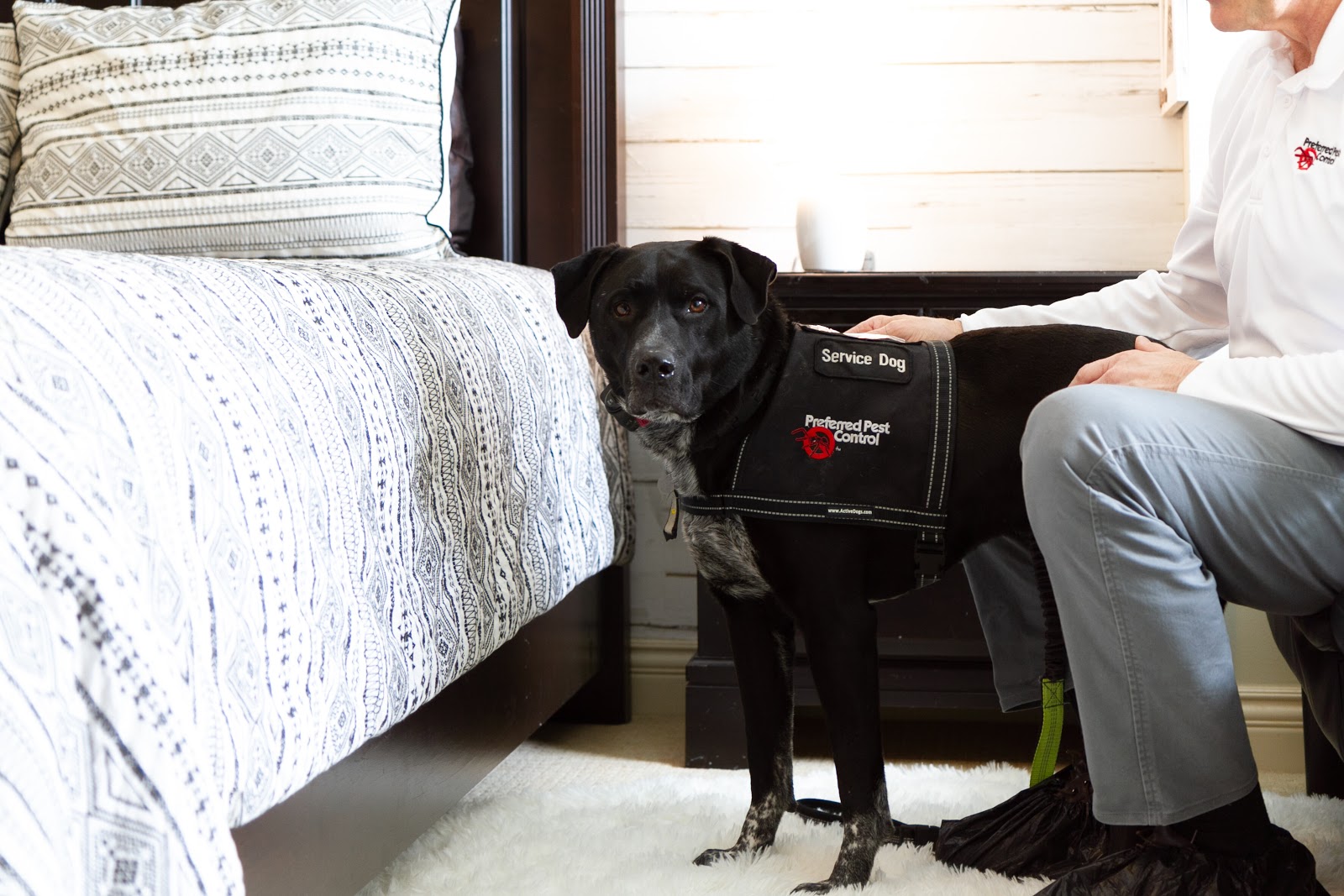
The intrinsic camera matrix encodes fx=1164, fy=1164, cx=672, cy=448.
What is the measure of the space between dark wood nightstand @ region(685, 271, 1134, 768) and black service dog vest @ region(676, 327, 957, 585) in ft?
1.94

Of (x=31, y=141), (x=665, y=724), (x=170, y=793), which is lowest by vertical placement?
(x=665, y=724)

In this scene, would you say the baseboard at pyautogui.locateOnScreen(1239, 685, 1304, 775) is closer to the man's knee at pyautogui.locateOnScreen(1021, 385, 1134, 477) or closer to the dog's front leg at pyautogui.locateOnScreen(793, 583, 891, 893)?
the dog's front leg at pyautogui.locateOnScreen(793, 583, 891, 893)

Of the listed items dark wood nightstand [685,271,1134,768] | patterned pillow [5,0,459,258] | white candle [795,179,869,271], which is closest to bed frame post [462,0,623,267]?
patterned pillow [5,0,459,258]

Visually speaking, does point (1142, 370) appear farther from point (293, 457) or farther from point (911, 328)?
point (293, 457)

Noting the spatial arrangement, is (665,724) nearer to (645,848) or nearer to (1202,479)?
(645,848)

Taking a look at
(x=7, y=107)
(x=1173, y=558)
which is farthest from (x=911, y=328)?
(x=7, y=107)

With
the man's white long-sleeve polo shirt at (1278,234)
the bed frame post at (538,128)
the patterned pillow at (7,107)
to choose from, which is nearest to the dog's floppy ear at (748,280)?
the man's white long-sleeve polo shirt at (1278,234)

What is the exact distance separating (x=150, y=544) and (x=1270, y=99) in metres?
1.30

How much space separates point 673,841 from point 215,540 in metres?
0.97

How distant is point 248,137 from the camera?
196 centimetres

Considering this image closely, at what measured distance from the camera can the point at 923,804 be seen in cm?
182

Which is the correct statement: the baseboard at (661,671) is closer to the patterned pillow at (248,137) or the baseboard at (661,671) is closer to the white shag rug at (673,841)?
the white shag rug at (673,841)

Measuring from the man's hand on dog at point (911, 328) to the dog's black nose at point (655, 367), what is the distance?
39 centimetres

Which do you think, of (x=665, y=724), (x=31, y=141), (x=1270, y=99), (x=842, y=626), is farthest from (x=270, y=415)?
(x=665, y=724)
